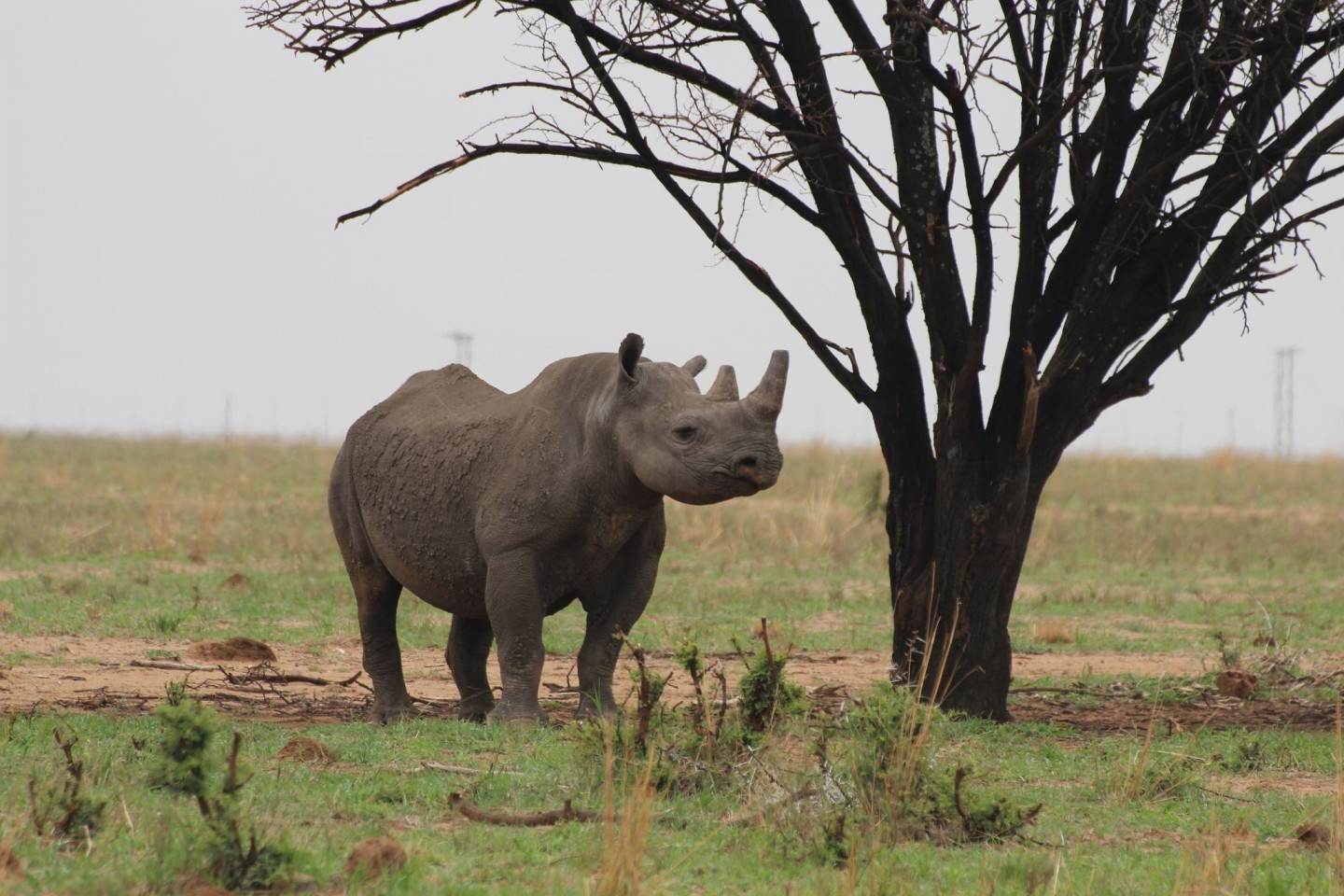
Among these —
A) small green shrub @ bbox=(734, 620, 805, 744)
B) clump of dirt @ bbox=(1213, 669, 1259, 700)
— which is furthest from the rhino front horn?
clump of dirt @ bbox=(1213, 669, 1259, 700)

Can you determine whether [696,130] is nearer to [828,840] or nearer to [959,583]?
[959,583]

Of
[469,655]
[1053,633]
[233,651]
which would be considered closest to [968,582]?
[469,655]

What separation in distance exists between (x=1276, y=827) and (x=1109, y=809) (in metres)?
0.61

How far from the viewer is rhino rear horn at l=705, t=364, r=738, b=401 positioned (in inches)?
287

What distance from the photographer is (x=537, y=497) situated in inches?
303

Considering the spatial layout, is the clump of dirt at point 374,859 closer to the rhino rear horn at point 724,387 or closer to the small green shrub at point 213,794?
the small green shrub at point 213,794

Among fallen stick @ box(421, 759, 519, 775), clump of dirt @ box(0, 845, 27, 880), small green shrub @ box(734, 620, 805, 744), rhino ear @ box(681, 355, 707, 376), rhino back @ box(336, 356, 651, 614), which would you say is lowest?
fallen stick @ box(421, 759, 519, 775)

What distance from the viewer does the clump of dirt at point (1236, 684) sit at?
945cm

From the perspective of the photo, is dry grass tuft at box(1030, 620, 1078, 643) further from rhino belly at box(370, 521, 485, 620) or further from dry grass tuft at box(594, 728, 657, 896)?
dry grass tuft at box(594, 728, 657, 896)

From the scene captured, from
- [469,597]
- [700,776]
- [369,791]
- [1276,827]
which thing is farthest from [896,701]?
[469,597]

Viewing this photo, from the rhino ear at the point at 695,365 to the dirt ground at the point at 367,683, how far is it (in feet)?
5.52

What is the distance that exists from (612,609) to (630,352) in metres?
1.35

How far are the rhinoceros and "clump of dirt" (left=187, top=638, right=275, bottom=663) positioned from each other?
6.27 ft

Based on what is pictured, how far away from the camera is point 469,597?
8195 mm
